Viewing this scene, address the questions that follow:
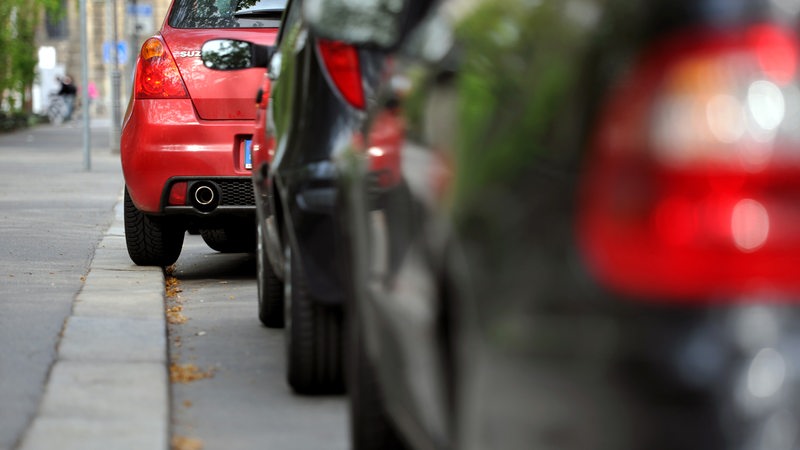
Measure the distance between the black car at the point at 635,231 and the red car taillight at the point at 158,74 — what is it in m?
6.50

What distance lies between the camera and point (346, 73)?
5.34 meters

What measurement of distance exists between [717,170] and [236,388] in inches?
158

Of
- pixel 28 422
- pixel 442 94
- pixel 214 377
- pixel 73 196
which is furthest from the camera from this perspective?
pixel 73 196

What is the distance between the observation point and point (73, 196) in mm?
16562

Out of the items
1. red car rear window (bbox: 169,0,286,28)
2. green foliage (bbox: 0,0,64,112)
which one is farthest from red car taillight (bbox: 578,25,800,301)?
green foliage (bbox: 0,0,64,112)

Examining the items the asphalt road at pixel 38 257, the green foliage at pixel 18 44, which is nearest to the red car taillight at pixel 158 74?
the asphalt road at pixel 38 257

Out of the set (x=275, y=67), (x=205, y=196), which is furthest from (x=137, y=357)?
(x=205, y=196)

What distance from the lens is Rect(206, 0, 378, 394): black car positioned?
5301mm

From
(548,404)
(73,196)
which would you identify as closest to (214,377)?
(548,404)

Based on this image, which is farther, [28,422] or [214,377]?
[214,377]

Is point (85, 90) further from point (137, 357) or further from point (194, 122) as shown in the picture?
point (137, 357)

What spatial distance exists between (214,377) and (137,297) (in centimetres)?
198

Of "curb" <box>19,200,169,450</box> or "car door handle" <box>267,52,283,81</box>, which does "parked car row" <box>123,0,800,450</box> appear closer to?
"curb" <box>19,200,169,450</box>

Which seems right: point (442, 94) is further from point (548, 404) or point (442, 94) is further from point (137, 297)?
point (137, 297)
